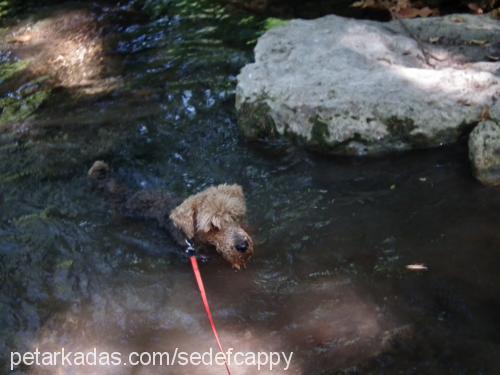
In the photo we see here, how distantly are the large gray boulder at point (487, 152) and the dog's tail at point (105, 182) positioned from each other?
11.3 ft

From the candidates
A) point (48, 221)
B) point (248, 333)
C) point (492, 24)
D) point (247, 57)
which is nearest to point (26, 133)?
point (48, 221)

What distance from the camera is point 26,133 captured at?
655cm

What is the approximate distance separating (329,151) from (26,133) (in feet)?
13.1

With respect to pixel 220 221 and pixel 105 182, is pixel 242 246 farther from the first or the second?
pixel 105 182

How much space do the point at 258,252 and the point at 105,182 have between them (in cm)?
194

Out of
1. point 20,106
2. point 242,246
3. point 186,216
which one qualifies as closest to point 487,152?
point 242,246

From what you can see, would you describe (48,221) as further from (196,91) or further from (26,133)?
(196,91)

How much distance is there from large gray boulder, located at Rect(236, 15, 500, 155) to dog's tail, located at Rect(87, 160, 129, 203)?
1.58 metres

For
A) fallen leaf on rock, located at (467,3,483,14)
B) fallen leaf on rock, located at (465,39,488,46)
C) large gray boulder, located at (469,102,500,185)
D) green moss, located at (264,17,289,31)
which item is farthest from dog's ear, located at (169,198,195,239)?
fallen leaf on rock, located at (467,3,483,14)

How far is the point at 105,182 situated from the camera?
531 cm

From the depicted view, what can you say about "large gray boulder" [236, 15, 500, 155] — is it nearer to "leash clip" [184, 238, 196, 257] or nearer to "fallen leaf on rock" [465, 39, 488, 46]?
"fallen leaf on rock" [465, 39, 488, 46]

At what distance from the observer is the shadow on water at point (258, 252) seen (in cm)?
349

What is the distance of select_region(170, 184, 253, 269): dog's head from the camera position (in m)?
3.97

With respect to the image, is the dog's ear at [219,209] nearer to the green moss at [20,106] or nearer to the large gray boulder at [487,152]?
the large gray boulder at [487,152]
